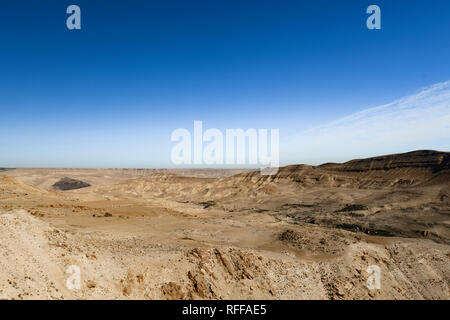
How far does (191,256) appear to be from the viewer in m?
13.8

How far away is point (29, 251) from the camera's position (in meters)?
9.80

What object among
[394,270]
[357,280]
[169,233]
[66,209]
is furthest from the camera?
[66,209]

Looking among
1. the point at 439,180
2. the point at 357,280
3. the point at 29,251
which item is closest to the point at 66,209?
the point at 29,251

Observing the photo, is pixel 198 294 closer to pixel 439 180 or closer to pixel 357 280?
pixel 357 280

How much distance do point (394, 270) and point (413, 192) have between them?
30.8 metres

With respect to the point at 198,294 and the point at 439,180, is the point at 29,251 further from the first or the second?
the point at 439,180

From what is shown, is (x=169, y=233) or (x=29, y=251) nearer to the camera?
(x=29, y=251)
